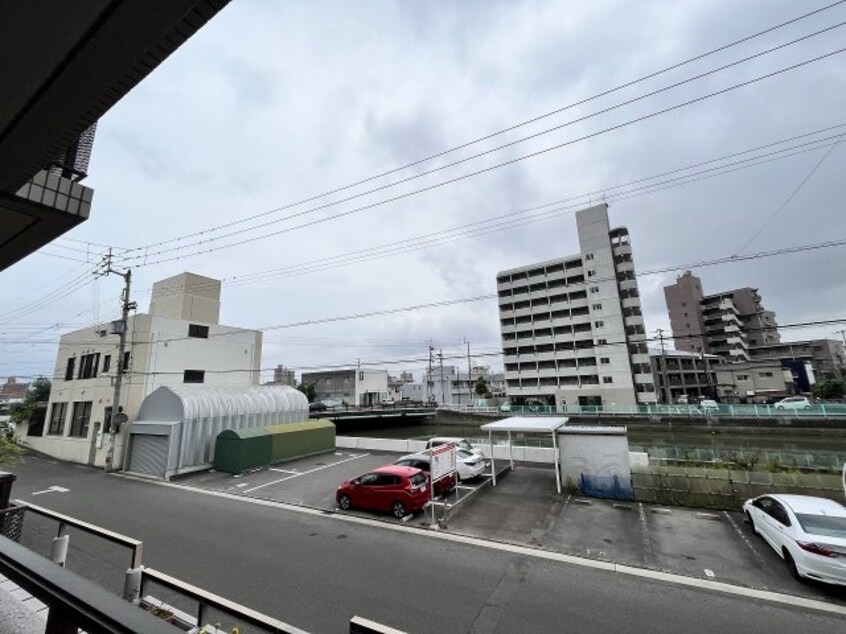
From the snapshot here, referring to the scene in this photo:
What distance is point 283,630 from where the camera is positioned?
10.8 feet

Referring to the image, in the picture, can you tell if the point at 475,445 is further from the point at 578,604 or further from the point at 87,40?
the point at 87,40

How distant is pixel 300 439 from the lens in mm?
24750

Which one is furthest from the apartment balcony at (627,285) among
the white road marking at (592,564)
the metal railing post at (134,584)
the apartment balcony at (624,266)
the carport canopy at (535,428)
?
the metal railing post at (134,584)

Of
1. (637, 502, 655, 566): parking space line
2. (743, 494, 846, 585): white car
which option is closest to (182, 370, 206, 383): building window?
(637, 502, 655, 566): parking space line

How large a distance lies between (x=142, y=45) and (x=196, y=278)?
3303 centimetres

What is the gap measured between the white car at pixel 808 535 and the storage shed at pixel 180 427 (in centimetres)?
2430

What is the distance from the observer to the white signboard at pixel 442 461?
12.7 meters

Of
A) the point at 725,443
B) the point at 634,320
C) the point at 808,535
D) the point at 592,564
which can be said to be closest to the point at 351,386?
the point at 634,320

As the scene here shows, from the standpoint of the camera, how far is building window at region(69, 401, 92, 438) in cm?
2659

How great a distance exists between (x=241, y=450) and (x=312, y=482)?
16.4 feet

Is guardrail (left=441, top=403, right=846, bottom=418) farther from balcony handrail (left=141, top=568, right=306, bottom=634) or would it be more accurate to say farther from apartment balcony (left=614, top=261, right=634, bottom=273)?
balcony handrail (left=141, top=568, right=306, bottom=634)

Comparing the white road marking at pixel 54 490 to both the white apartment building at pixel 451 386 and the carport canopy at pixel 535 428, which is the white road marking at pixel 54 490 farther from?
the white apartment building at pixel 451 386

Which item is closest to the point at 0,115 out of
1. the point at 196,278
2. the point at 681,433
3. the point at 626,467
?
the point at 626,467

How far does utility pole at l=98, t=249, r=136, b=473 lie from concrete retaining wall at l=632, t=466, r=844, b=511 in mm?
26886
